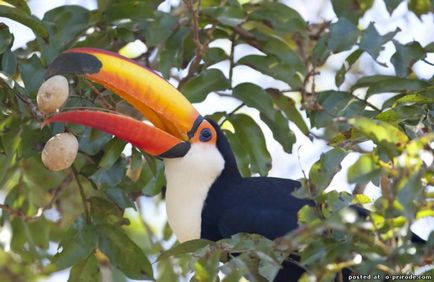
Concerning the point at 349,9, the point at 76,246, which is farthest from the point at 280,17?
the point at 76,246

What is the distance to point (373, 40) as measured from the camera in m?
5.34

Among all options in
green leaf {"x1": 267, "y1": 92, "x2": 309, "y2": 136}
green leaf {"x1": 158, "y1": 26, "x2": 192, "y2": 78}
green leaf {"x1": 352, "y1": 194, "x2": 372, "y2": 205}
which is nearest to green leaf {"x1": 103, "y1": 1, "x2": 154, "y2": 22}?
green leaf {"x1": 158, "y1": 26, "x2": 192, "y2": 78}

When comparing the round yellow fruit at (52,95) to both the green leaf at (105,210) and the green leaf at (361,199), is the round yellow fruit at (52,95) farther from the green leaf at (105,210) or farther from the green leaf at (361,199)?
the green leaf at (361,199)

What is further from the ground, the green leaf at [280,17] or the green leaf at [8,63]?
the green leaf at [8,63]

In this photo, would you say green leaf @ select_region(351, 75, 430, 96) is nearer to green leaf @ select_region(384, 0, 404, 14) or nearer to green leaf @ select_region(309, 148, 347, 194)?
green leaf @ select_region(384, 0, 404, 14)

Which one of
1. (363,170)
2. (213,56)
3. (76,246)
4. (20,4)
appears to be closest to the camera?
(363,170)

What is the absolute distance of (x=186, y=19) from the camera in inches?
233

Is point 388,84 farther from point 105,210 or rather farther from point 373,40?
point 105,210

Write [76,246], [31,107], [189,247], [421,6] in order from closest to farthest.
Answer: [189,247]
[31,107]
[76,246]
[421,6]

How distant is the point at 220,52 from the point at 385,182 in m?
1.93

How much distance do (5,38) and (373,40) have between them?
5.17 ft

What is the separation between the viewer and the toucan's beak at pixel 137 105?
16.3 feet

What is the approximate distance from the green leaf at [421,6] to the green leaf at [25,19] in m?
1.89

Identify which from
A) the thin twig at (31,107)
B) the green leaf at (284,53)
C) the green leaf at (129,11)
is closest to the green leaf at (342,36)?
the green leaf at (284,53)
